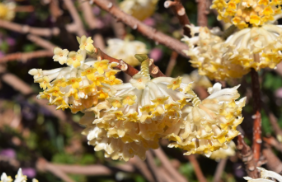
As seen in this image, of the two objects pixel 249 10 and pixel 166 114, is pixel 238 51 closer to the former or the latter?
pixel 249 10

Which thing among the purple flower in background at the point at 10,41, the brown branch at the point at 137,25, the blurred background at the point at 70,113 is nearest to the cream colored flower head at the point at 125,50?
the blurred background at the point at 70,113

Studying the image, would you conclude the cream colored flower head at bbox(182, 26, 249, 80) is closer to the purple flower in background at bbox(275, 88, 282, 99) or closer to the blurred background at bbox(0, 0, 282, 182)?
the blurred background at bbox(0, 0, 282, 182)

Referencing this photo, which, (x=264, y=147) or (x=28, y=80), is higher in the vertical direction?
(x=28, y=80)

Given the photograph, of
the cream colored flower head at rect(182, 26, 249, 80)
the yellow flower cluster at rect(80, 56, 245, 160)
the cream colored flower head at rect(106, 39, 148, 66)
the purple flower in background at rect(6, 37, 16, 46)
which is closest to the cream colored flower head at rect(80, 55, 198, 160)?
the yellow flower cluster at rect(80, 56, 245, 160)

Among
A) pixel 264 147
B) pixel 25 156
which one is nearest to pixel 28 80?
pixel 25 156

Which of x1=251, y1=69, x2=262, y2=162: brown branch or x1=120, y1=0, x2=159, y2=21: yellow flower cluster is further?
x1=120, y1=0, x2=159, y2=21: yellow flower cluster

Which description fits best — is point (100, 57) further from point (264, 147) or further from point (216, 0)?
point (264, 147)

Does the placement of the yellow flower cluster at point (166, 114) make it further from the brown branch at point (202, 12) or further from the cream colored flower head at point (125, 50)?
the cream colored flower head at point (125, 50)
